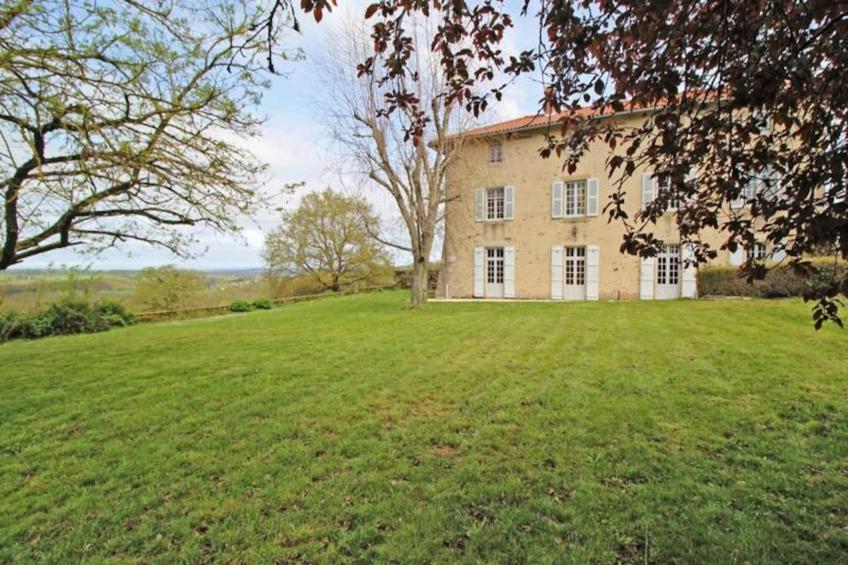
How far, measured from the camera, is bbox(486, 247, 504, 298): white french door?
1778 centimetres

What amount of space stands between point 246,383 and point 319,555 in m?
3.34

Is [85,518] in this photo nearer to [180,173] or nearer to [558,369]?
[180,173]

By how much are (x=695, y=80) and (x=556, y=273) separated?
14.7 m

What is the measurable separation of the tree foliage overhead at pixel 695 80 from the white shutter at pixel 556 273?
14.3 meters

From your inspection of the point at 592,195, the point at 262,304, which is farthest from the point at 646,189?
the point at 262,304

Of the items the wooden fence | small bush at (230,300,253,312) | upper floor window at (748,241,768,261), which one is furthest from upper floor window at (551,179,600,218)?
upper floor window at (748,241,768,261)

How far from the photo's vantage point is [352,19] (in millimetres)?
12484

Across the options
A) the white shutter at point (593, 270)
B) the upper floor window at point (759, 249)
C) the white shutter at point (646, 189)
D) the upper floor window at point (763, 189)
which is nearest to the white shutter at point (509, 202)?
the white shutter at point (593, 270)

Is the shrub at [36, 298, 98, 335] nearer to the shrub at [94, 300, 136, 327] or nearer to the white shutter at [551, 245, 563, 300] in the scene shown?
the shrub at [94, 300, 136, 327]

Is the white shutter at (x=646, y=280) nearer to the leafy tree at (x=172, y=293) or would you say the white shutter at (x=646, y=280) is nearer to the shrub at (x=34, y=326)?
the leafy tree at (x=172, y=293)

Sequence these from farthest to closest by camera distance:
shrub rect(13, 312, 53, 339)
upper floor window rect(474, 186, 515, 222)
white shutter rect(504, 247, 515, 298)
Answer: upper floor window rect(474, 186, 515, 222), white shutter rect(504, 247, 515, 298), shrub rect(13, 312, 53, 339)

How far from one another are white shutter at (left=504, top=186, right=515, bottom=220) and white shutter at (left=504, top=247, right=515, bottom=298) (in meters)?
1.36

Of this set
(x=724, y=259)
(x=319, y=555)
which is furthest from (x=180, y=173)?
(x=724, y=259)

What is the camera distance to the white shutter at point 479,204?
18016 mm
